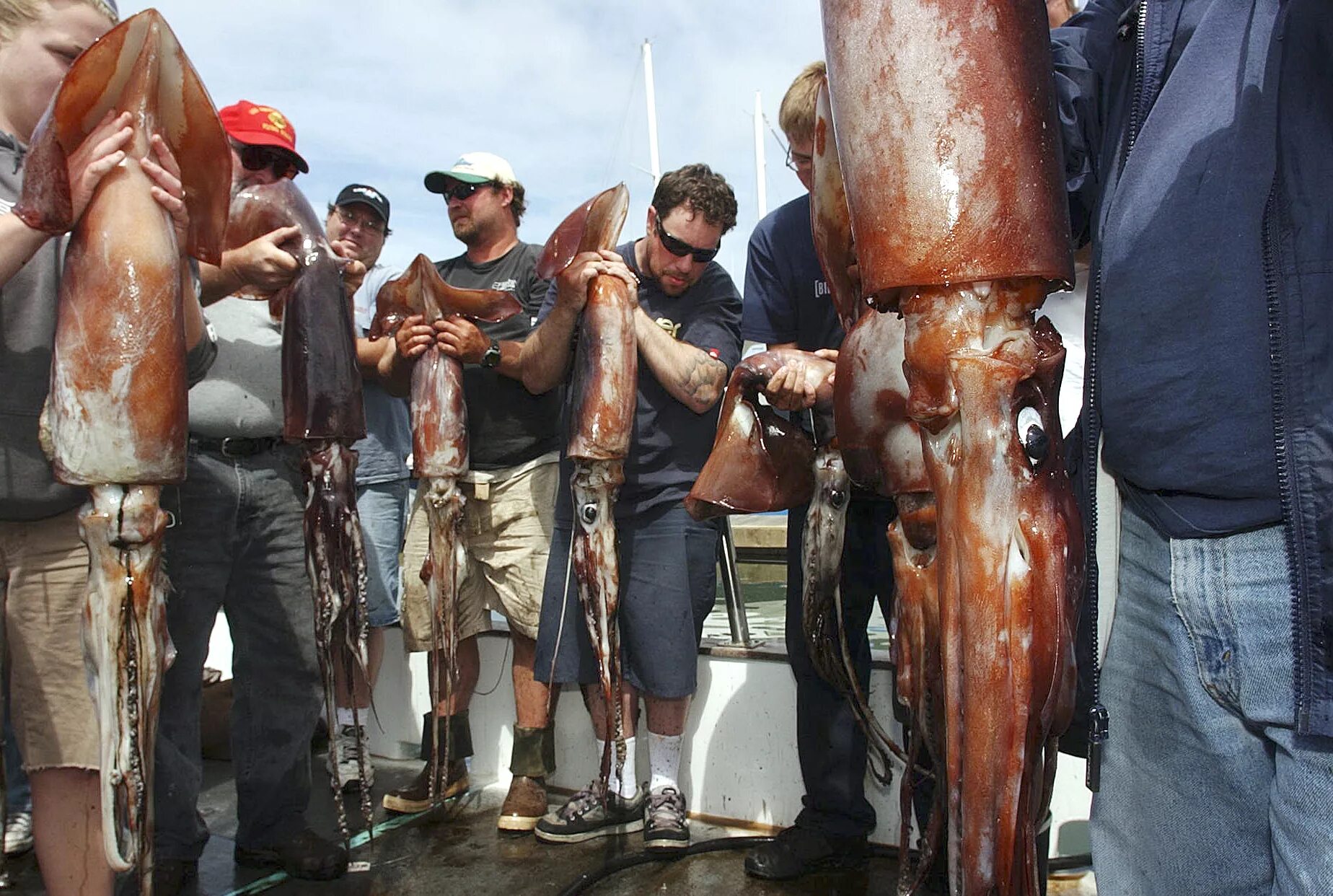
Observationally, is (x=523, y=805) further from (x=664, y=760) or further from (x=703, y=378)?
(x=703, y=378)

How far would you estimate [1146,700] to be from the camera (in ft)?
5.64

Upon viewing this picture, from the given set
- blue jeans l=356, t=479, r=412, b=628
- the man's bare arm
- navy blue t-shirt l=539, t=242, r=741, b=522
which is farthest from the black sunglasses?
blue jeans l=356, t=479, r=412, b=628

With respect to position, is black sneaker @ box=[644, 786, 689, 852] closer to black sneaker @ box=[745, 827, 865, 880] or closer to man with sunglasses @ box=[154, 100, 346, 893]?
black sneaker @ box=[745, 827, 865, 880]

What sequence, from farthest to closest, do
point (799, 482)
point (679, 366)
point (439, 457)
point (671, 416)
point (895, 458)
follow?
point (671, 416) → point (439, 457) → point (679, 366) → point (799, 482) → point (895, 458)

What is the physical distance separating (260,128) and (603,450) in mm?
1865

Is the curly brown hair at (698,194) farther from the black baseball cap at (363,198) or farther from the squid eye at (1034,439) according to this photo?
the squid eye at (1034,439)

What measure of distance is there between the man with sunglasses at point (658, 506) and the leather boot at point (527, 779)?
112mm

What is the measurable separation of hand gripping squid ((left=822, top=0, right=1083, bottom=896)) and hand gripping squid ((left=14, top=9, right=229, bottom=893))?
1.79m

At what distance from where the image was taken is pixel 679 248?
3920 mm

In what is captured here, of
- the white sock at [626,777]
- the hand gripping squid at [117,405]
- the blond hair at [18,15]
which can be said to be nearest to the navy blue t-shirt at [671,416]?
the white sock at [626,777]

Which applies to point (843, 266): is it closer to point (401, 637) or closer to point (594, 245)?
point (594, 245)

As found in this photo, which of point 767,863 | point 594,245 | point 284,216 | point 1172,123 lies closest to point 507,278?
point 594,245

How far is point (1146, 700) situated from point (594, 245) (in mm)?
2701

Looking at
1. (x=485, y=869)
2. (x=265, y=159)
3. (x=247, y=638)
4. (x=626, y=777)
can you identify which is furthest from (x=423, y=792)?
(x=265, y=159)
